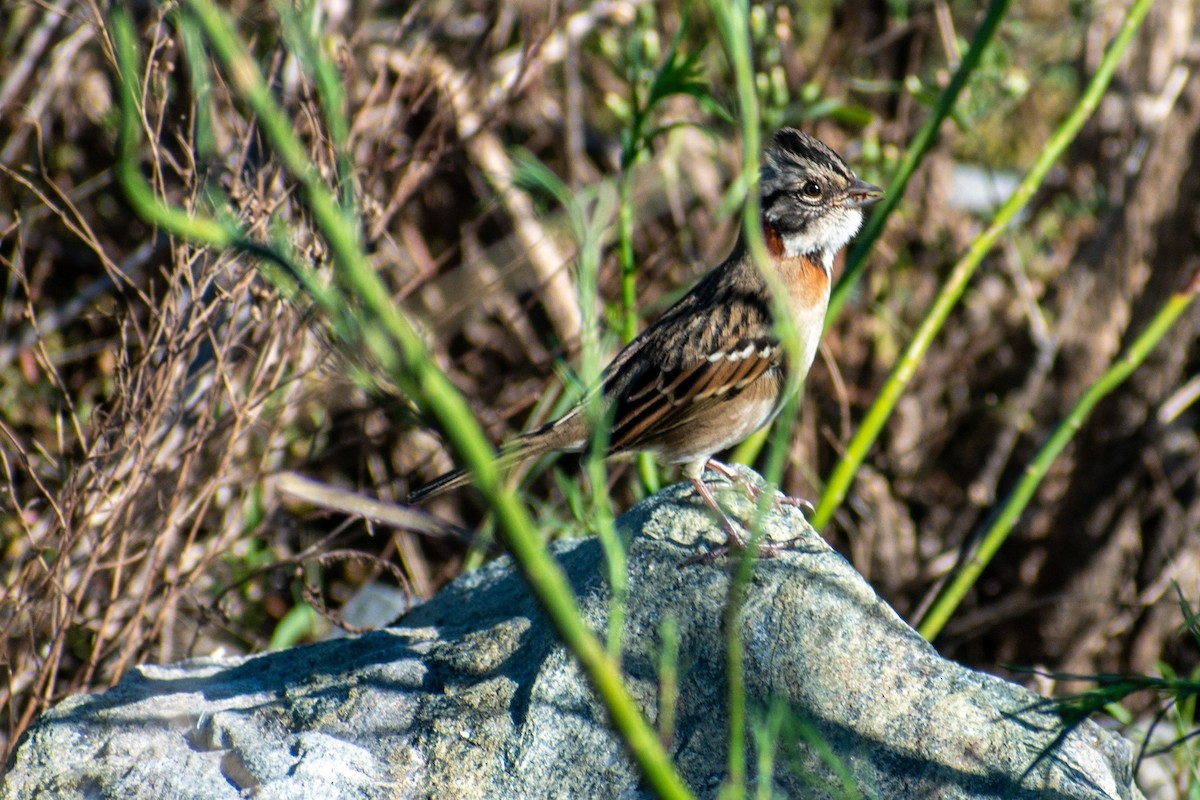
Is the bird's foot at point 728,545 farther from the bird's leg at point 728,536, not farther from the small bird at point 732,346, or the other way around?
the small bird at point 732,346

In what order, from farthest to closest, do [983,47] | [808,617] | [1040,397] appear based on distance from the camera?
1. [1040,397]
2. [983,47]
3. [808,617]

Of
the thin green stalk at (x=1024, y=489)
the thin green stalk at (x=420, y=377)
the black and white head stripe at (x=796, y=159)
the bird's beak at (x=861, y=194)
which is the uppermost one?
the thin green stalk at (x=420, y=377)

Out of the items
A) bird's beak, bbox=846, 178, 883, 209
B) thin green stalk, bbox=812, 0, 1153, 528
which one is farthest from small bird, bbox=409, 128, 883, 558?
thin green stalk, bbox=812, 0, 1153, 528

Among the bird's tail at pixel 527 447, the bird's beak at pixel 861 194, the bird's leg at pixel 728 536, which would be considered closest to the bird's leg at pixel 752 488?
the bird's leg at pixel 728 536

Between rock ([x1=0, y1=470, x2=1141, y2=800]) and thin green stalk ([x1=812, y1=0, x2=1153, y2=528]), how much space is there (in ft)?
2.86

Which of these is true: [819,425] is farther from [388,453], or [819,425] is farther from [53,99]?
[53,99]

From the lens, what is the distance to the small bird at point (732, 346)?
158 inches

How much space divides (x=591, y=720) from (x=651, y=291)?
11.4ft

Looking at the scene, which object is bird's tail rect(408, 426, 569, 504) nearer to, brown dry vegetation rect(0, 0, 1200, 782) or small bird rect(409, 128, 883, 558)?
small bird rect(409, 128, 883, 558)

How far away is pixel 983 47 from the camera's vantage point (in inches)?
151

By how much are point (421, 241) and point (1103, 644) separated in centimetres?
378

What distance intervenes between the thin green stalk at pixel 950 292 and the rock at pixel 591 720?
0.87 meters

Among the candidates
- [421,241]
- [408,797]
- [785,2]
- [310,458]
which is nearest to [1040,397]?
[785,2]

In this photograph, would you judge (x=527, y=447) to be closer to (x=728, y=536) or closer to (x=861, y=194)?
(x=728, y=536)
